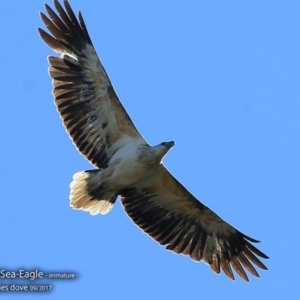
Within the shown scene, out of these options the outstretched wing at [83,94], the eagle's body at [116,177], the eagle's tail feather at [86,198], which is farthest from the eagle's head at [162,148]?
the eagle's tail feather at [86,198]

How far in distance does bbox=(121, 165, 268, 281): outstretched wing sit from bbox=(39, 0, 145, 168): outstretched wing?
36.1 inches

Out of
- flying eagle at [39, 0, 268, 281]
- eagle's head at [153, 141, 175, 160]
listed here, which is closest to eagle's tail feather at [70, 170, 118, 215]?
flying eagle at [39, 0, 268, 281]

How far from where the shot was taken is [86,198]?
17.0 meters

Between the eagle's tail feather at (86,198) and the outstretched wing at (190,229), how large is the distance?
430 mm

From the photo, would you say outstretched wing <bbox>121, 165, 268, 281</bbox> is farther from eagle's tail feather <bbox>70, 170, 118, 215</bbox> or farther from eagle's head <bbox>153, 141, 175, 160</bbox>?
eagle's head <bbox>153, 141, 175, 160</bbox>

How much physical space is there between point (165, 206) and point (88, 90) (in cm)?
A: 224

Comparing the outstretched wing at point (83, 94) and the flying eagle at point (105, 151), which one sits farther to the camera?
the outstretched wing at point (83, 94)

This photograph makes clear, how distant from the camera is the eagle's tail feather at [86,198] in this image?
16.8 metres

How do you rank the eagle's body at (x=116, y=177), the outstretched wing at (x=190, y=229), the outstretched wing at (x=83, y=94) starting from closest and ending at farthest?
the eagle's body at (x=116, y=177)
the outstretched wing at (x=83, y=94)
the outstretched wing at (x=190, y=229)

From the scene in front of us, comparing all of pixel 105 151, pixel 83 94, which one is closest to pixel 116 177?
pixel 105 151

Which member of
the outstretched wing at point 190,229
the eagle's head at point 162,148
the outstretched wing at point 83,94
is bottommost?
the outstretched wing at point 190,229

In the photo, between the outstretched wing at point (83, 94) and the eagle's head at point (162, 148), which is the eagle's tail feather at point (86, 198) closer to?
the outstretched wing at point (83, 94)

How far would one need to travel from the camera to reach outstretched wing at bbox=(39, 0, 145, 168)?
671 inches

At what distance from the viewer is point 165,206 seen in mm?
17656
